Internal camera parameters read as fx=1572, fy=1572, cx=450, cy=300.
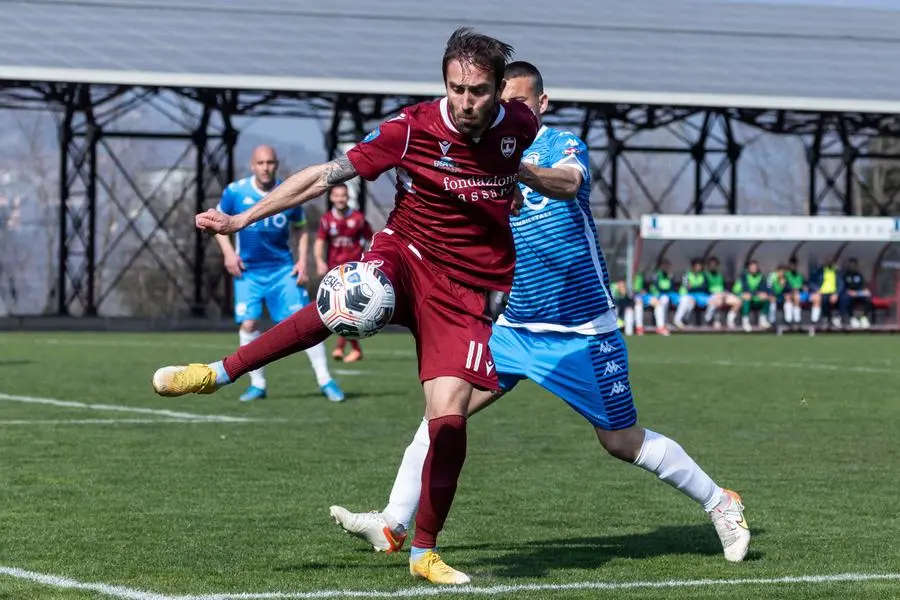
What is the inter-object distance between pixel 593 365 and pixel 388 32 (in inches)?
1276

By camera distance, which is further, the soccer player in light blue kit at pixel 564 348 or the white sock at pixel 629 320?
the white sock at pixel 629 320

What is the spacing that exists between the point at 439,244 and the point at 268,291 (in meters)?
8.27

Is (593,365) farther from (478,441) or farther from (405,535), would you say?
(478,441)

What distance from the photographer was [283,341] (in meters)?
5.54

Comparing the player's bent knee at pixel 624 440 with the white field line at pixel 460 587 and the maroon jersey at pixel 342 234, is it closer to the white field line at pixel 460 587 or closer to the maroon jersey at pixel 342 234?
the white field line at pixel 460 587

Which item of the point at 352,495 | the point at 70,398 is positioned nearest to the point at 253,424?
the point at 70,398

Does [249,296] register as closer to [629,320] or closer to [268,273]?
[268,273]

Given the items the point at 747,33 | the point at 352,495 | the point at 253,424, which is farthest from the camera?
the point at 747,33

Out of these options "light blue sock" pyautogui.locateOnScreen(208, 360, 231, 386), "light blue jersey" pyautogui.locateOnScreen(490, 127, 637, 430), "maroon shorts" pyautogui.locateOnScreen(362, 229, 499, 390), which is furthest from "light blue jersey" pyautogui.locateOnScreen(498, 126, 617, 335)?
"light blue sock" pyautogui.locateOnScreen(208, 360, 231, 386)

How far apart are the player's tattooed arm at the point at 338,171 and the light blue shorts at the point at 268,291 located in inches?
327

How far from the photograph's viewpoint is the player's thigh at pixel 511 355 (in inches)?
251

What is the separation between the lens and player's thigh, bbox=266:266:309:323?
13.7m

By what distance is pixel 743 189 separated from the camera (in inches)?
2330

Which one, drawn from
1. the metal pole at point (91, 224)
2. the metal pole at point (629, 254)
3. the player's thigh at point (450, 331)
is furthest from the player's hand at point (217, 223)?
the metal pole at point (91, 224)
